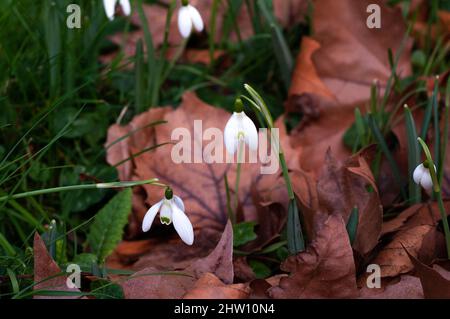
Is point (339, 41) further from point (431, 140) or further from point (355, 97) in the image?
point (431, 140)

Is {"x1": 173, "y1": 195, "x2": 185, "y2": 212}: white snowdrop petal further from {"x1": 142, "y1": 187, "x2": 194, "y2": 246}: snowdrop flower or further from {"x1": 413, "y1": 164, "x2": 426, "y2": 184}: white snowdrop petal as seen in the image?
{"x1": 413, "y1": 164, "x2": 426, "y2": 184}: white snowdrop petal

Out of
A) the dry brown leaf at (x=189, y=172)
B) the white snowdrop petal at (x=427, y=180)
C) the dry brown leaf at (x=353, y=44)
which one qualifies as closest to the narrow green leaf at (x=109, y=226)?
the dry brown leaf at (x=189, y=172)

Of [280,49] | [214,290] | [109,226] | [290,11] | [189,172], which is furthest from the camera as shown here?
[290,11]

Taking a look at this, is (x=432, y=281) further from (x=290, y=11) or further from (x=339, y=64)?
(x=290, y=11)

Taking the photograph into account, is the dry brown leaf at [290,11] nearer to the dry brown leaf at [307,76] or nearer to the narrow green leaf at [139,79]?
the dry brown leaf at [307,76]

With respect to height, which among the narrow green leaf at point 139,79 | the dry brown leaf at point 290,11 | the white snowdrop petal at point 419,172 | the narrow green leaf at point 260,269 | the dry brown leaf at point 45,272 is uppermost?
the dry brown leaf at point 290,11

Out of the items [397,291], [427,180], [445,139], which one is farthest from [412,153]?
[397,291]
